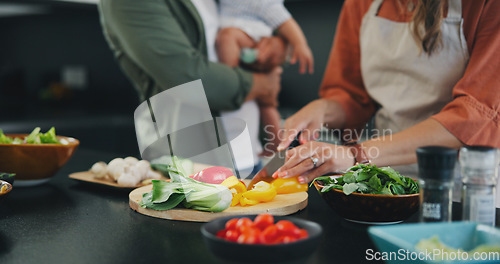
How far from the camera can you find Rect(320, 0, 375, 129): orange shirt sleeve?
1.67 m

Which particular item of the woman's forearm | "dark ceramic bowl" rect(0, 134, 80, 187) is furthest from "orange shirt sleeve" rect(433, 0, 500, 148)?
"dark ceramic bowl" rect(0, 134, 80, 187)

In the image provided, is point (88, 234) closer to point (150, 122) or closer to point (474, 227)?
point (150, 122)

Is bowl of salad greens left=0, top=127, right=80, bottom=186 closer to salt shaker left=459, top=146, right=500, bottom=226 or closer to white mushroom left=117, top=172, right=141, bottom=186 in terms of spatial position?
white mushroom left=117, top=172, right=141, bottom=186

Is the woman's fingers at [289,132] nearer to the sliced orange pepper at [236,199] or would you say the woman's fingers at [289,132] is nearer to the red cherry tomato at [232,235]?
the sliced orange pepper at [236,199]

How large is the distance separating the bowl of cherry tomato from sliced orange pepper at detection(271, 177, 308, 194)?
38cm

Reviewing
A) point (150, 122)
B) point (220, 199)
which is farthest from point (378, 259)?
point (150, 122)

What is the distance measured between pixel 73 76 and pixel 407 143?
354 centimetres

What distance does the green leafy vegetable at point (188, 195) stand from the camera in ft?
3.21

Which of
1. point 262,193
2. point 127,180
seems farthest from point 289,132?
point 127,180

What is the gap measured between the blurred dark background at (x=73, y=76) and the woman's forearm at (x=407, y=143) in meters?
2.14

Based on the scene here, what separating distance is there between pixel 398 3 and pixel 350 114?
0.38m

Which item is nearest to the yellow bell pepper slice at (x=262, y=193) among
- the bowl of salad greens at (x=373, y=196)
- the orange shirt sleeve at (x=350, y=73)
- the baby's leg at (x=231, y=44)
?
the bowl of salad greens at (x=373, y=196)

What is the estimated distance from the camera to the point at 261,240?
2.28 feet

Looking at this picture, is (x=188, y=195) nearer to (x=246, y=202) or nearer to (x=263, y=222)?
(x=246, y=202)
